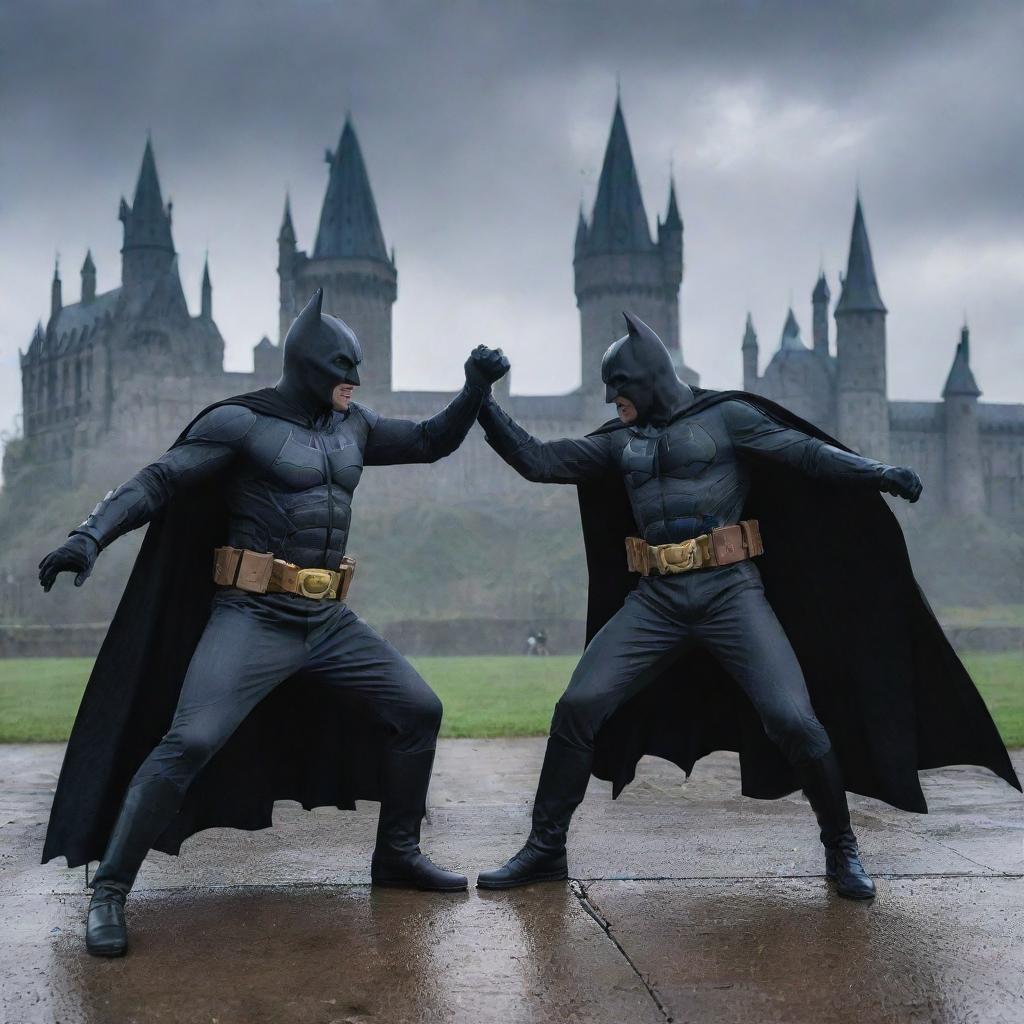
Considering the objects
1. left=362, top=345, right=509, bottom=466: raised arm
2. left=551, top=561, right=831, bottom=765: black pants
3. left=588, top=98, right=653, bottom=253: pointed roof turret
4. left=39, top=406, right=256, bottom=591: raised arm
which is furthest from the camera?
left=588, top=98, right=653, bottom=253: pointed roof turret

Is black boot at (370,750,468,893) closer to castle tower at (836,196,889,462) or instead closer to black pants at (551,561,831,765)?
black pants at (551,561,831,765)

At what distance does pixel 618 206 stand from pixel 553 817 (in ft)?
275

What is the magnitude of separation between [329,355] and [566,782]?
1834mm

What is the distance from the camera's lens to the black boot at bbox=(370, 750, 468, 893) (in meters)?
4.64

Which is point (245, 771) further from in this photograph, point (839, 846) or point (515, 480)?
point (515, 480)

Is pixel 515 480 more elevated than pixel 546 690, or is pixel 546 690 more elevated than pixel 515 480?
pixel 515 480

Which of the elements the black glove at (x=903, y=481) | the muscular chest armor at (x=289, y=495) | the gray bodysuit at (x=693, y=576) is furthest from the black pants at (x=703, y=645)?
the muscular chest armor at (x=289, y=495)

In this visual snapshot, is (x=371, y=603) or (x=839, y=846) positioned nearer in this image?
(x=839, y=846)

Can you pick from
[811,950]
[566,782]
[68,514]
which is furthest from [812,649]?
[68,514]

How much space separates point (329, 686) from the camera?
4.64 meters

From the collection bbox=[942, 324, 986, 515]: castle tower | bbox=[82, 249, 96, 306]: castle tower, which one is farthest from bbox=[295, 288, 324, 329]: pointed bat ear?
bbox=[82, 249, 96, 306]: castle tower

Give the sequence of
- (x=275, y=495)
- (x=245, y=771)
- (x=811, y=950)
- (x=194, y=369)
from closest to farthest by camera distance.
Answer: (x=811, y=950) → (x=275, y=495) → (x=245, y=771) → (x=194, y=369)

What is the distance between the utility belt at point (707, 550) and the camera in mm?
4805

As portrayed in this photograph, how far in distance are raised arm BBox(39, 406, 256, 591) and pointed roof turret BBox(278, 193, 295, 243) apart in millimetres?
81501
